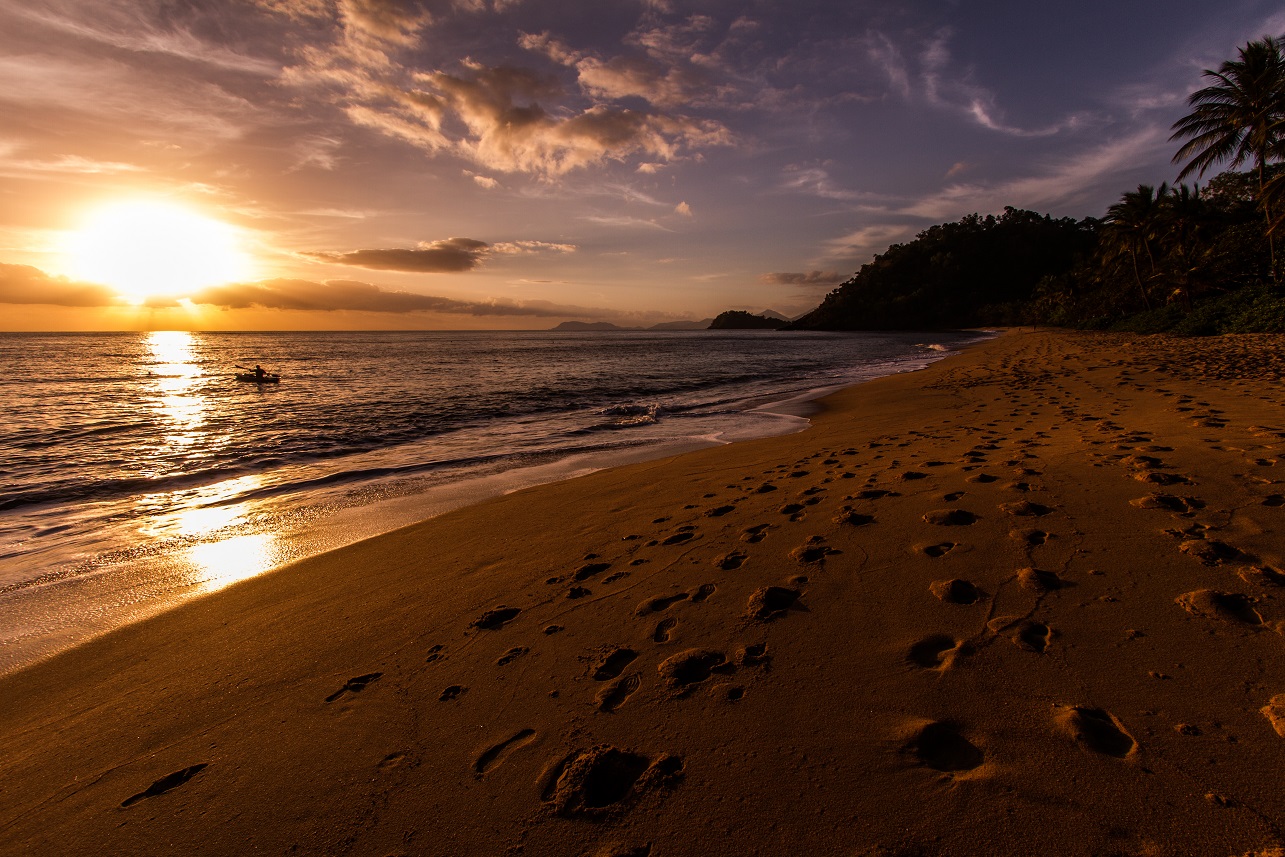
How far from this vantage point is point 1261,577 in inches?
122

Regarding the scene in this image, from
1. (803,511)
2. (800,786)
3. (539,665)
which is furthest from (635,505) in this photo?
(800,786)

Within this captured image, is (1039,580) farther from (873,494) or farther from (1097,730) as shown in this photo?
(873,494)

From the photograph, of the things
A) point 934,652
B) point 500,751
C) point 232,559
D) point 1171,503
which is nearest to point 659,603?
point 500,751

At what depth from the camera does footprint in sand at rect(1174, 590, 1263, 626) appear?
9.11ft

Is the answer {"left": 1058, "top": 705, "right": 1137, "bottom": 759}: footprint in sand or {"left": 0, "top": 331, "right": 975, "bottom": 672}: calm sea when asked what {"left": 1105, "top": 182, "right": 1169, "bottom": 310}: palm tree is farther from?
{"left": 1058, "top": 705, "right": 1137, "bottom": 759}: footprint in sand

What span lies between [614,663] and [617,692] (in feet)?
0.93

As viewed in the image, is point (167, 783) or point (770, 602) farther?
point (770, 602)

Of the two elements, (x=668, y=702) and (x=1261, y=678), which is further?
(x=668, y=702)

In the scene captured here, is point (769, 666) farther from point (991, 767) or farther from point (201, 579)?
point (201, 579)

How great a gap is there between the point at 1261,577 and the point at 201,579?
8.53m

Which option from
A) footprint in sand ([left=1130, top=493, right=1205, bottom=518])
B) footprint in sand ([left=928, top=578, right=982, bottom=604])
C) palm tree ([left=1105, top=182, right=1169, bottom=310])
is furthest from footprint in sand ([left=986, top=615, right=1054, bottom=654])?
palm tree ([left=1105, top=182, right=1169, bottom=310])

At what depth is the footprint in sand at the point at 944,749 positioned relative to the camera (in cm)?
214

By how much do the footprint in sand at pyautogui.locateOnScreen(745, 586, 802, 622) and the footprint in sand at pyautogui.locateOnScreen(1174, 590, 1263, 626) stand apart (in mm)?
2093

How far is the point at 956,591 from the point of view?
3375 mm
